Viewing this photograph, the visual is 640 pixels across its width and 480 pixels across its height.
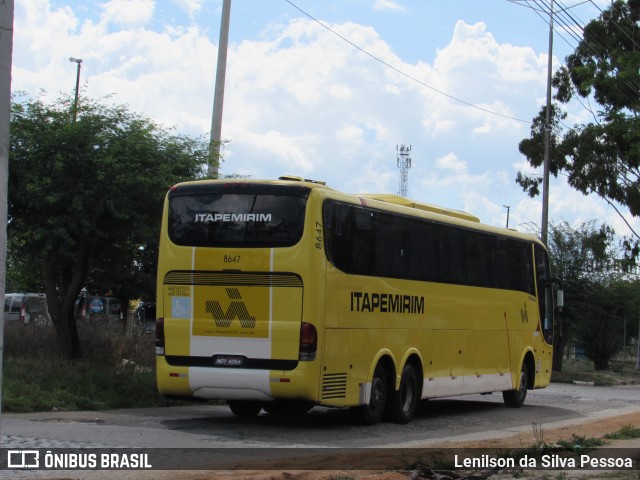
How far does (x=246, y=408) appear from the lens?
16438 millimetres

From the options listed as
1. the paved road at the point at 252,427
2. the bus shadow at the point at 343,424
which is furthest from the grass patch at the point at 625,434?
the bus shadow at the point at 343,424

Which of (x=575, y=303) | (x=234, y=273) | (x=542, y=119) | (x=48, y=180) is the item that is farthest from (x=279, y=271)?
(x=542, y=119)

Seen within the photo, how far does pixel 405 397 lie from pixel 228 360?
3.73 metres

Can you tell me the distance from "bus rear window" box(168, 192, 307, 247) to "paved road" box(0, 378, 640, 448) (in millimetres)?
2698

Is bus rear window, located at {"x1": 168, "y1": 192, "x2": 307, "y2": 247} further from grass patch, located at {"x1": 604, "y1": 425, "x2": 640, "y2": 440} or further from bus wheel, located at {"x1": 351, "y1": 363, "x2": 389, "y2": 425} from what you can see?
grass patch, located at {"x1": 604, "y1": 425, "x2": 640, "y2": 440}

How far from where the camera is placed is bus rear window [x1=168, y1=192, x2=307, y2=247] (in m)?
13.9

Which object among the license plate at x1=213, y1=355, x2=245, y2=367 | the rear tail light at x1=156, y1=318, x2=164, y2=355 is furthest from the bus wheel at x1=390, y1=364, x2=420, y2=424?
the rear tail light at x1=156, y1=318, x2=164, y2=355

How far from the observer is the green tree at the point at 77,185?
18250 mm

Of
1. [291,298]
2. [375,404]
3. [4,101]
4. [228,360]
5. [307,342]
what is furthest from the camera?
[375,404]

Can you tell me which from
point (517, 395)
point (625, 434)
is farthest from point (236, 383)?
point (517, 395)

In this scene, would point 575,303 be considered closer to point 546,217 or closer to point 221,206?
point 546,217

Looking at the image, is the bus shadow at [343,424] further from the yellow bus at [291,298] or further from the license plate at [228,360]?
the license plate at [228,360]

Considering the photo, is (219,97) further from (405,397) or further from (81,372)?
(405,397)

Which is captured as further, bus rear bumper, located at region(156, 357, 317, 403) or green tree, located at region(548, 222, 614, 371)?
green tree, located at region(548, 222, 614, 371)
